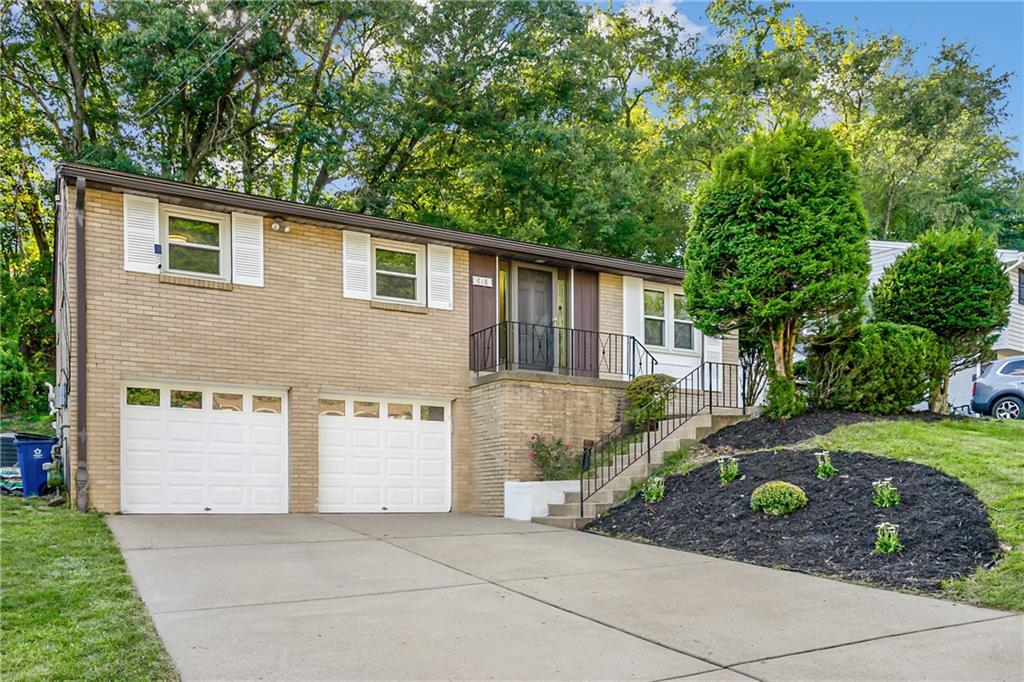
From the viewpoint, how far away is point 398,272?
46.6 feet

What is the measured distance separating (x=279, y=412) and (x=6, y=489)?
4.33 m

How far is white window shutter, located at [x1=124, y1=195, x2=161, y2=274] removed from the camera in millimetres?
11773

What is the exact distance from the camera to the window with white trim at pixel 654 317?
16.8 meters

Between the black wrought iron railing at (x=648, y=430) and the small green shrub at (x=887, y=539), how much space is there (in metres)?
4.25

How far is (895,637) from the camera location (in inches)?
216

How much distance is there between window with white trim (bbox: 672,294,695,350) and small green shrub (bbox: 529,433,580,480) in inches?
176

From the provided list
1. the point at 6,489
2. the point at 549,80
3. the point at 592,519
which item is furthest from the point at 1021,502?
the point at 549,80

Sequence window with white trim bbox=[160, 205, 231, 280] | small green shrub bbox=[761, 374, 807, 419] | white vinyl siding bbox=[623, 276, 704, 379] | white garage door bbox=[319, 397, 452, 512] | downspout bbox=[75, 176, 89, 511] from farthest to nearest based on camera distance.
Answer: white vinyl siding bbox=[623, 276, 704, 379] → white garage door bbox=[319, 397, 452, 512] → small green shrub bbox=[761, 374, 807, 419] → window with white trim bbox=[160, 205, 231, 280] → downspout bbox=[75, 176, 89, 511]

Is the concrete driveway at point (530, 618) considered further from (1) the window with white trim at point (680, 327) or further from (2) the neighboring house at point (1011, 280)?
(2) the neighboring house at point (1011, 280)

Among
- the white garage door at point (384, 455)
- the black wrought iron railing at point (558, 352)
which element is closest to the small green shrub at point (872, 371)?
the black wrought iron railing at point (558, 352)

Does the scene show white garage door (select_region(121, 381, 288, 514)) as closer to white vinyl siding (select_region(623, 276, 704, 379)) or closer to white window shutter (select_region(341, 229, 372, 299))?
white window shutter (select_region(341, 229, 372, 299))

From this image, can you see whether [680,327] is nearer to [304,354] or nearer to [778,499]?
[304,354]

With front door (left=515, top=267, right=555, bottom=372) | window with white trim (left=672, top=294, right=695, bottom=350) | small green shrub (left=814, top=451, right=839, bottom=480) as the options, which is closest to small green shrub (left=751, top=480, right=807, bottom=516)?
small green shrub (left=814, top=451, right=839, bottom=480)

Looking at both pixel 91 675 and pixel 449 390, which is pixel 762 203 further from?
pixel 91 675
